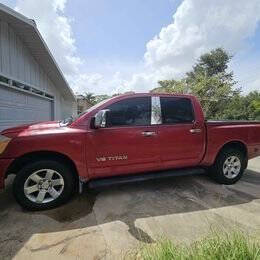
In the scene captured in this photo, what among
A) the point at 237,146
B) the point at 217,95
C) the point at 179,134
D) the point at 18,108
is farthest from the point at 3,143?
the point at 217,95

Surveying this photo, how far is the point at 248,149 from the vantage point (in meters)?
5.78

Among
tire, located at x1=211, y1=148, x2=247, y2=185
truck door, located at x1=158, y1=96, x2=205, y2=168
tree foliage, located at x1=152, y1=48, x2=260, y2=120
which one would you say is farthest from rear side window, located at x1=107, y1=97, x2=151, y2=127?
tree foliage, located at x1=152, y1=48, x2=260, y2=120

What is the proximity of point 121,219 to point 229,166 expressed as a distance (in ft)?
9.55

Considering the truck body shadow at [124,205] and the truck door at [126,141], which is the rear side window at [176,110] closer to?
the truck door at [126,141]

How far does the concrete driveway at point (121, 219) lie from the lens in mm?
3174

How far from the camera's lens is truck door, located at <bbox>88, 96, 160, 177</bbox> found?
174 inches

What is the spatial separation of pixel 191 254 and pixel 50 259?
1.56 m

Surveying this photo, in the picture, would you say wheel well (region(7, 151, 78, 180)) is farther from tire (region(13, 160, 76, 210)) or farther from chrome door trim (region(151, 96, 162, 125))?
chrome door trim (region(151, 96, 162, 125))

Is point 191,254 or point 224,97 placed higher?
point 224,97

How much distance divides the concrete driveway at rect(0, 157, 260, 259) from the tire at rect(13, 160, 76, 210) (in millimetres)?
170

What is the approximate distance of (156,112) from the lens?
16.2 ft

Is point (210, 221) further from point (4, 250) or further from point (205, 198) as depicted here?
point (4, 250)

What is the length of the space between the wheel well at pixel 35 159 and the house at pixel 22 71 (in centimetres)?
398

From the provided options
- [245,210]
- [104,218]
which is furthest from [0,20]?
[245,210]
